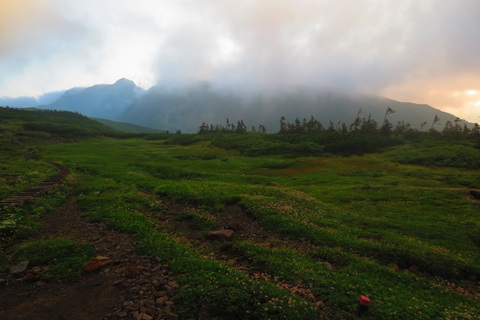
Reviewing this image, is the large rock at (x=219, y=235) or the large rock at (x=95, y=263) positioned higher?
the large rock at (x=95, y=263)

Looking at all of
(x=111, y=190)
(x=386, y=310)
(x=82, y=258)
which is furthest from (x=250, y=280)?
(x=111, y=190)

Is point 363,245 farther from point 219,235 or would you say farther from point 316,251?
point 219,235

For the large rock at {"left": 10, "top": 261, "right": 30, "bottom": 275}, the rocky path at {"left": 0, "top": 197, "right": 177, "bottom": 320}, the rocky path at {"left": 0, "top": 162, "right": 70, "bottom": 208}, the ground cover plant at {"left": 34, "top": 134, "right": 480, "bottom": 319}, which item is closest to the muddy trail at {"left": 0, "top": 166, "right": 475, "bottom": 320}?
the rocky path at {"left": 0, "top": 197, "right": 177, "bottom": 320}

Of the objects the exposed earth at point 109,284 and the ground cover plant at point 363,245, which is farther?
the ground cover plant at point 363,245

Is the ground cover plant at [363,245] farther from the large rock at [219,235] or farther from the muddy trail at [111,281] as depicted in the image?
the large rock at [219,235]

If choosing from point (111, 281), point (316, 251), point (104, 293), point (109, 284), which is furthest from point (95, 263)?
point (316, 251)

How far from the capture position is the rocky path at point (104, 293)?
10.1 meters

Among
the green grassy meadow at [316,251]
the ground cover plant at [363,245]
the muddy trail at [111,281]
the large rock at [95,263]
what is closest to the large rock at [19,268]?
the muddy trail at [111,281]

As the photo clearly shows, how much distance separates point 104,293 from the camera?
36.9 ft

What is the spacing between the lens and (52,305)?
34.3 ft

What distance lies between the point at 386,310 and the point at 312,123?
172914 mm

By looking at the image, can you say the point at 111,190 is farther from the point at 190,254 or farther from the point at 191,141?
the point at 191,141

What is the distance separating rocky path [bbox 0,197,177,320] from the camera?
10055 millimetres

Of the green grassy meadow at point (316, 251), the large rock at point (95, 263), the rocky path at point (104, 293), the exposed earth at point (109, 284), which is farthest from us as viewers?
the large rock at point (95, 263)
